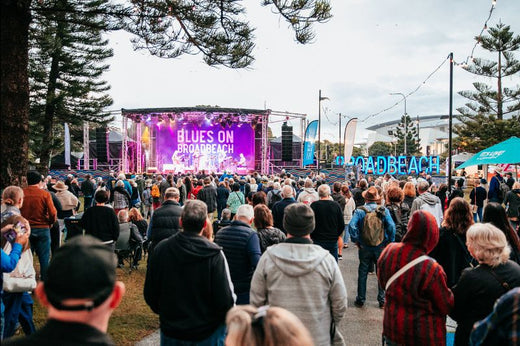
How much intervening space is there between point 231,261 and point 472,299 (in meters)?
1.74

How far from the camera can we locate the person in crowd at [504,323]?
60.4 inches

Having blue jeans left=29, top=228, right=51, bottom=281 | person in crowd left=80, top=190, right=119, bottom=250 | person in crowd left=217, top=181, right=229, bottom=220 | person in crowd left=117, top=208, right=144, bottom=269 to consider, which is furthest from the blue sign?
blue jeans left=29, top=228, right=51, bottom=281

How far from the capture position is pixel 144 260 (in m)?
7.66

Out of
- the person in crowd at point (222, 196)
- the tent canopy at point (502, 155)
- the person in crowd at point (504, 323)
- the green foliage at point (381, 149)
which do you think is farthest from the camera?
the green foliage at point (381, 149)

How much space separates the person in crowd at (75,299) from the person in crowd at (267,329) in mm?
394

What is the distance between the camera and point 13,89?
4.70 m

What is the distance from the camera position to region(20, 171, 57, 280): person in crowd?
491 centimetres

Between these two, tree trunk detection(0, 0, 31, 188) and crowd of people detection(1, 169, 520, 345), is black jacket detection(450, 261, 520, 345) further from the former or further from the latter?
tree trunk detection(0, 0, 31, 188)

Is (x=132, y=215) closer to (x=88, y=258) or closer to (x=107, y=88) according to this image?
(x=88, y=258)

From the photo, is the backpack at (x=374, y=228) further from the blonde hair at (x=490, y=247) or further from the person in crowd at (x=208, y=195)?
the person in crowd at (x=208, y=195)

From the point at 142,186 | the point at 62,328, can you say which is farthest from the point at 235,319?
the point at 142,186

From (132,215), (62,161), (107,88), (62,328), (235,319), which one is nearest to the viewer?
(62,328)

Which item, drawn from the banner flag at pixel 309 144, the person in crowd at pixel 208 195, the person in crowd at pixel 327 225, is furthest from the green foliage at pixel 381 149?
the person in crowd at pixel 327 225

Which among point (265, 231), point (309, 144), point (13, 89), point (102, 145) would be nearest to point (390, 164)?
point (309, 144)
